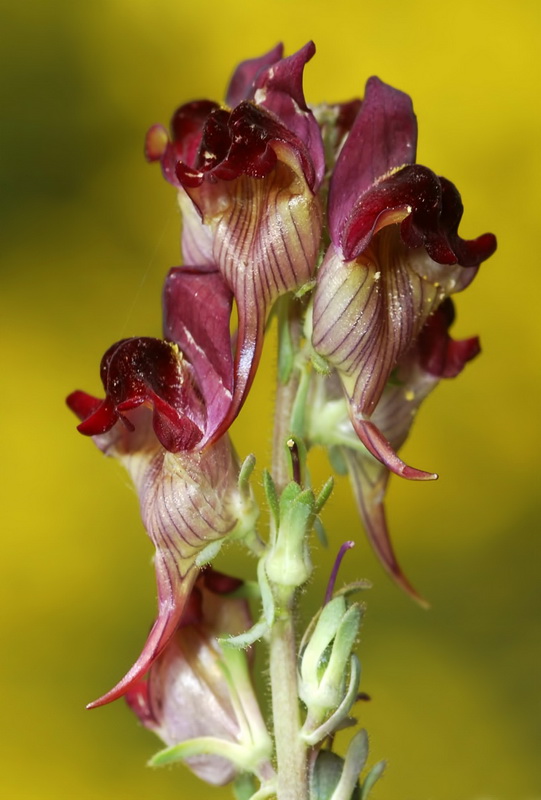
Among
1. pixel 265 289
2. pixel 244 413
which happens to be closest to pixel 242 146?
pixel 265 289

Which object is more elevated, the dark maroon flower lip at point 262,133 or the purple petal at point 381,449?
the dark maroon flower lip at point 262,133

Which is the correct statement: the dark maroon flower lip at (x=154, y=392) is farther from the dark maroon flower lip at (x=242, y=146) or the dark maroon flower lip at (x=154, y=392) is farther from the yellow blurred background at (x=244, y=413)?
the yellow blurred background at (x=244, y=413)

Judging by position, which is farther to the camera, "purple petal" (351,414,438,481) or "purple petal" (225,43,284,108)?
"purple petal" (225,43,284,108)

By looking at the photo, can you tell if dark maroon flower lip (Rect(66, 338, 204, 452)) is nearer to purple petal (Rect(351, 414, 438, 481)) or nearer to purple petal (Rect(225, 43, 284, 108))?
purple petal (Rect(351, 414, 438, 481))

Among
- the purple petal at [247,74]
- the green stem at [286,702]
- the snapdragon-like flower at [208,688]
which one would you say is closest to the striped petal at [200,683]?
the snapdragon-like flower at [208,688]

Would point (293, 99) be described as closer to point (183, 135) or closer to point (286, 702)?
point (183, 135)

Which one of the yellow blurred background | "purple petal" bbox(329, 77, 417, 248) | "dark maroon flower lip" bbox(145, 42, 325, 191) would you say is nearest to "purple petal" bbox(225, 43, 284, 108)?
"dark maroon flower lip" bbox(145, 42, 325, 191)
